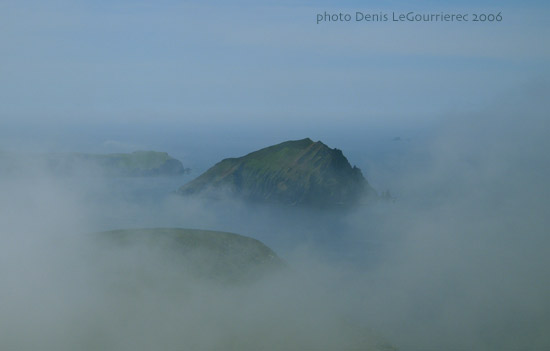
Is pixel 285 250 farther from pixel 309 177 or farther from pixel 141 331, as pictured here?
pixel 141 331

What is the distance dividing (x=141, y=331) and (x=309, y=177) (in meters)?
2.96

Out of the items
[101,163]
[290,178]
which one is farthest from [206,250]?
[101,163]

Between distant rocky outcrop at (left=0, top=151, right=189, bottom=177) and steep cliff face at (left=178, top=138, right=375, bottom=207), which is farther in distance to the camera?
steep cliff face at (left=178, top=138, right=375, bottom=207)

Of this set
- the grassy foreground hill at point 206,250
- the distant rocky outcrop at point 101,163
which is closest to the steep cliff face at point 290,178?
the distant rocky outcrop at point 101,163

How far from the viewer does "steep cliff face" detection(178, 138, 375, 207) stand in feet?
23.2

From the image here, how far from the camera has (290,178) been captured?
23.2 feet

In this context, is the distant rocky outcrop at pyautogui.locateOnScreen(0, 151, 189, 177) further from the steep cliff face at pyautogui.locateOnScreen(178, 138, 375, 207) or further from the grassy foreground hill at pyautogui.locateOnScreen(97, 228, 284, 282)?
the grassy foreground hill at pyautogui.locateOnScreen(97, 228, 284, 282)

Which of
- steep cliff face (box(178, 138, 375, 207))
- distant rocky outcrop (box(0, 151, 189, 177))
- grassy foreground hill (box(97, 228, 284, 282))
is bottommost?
grassy foreground hill (box(97, 228, 284, 282))

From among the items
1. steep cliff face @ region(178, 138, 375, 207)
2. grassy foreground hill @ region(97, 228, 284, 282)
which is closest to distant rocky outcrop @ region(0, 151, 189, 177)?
steep cliff face @ region(178, 138, 375, 207)

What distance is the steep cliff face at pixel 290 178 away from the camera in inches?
278

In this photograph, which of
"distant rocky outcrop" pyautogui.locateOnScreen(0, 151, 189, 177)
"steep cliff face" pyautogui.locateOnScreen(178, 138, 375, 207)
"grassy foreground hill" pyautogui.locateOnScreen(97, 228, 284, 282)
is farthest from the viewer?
"steep cliff face" pyautogui.locateOnScreen(178, 138, 375, 207)

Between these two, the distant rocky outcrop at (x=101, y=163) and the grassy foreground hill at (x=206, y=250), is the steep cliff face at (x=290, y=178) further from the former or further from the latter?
the grassy foreground hill at (x=206, y=250)

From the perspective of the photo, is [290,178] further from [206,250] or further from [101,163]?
[101,163]

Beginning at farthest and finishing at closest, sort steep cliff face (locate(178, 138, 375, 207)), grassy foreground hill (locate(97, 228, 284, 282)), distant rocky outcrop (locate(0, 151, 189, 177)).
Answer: steep cliff face (locate(178, 138, 375, 207))
distant rocky outcrop (locate(0, 151, 189, 177))
grassy foreground hill (locate(97, 228, 284, 282))
